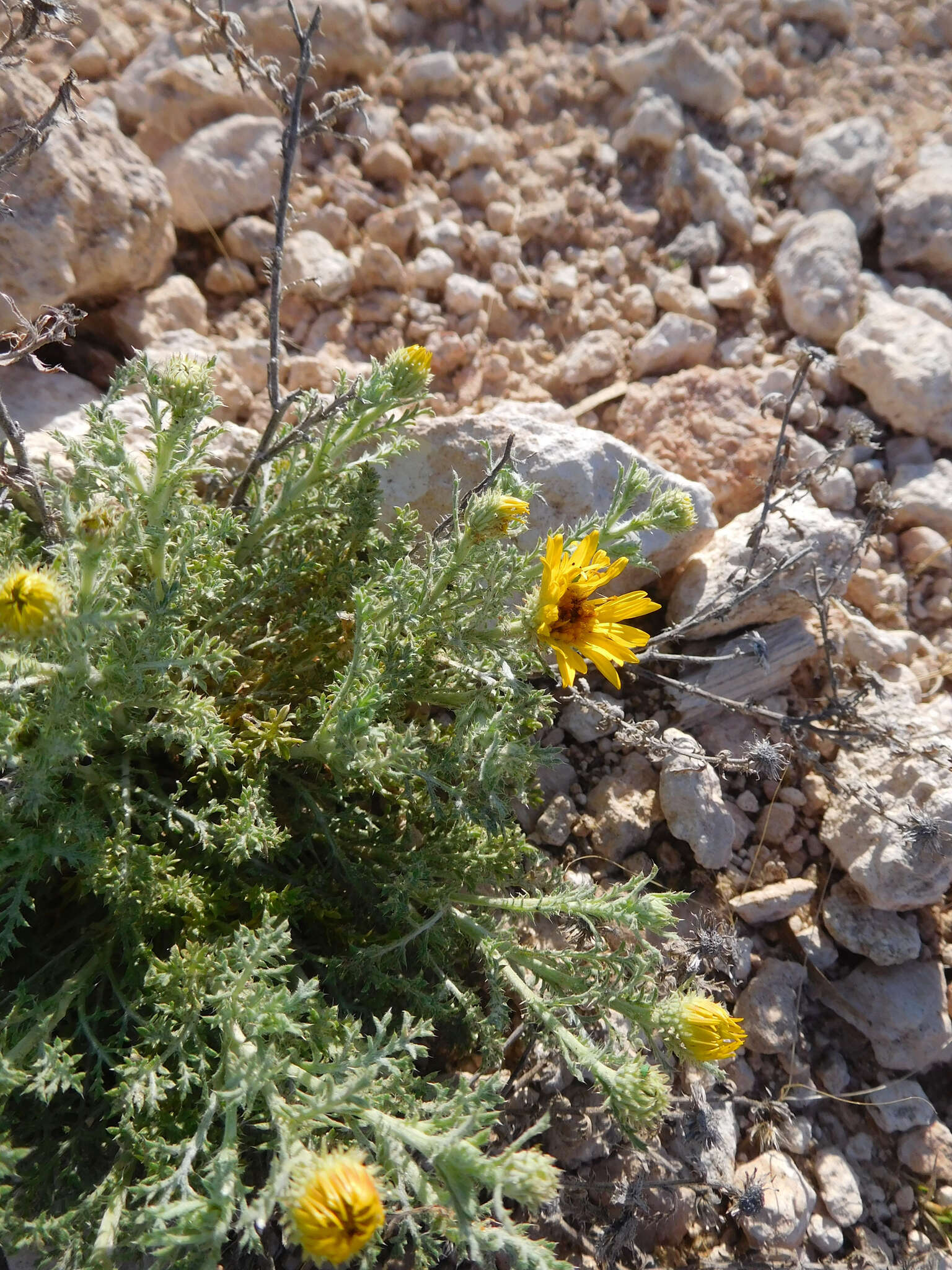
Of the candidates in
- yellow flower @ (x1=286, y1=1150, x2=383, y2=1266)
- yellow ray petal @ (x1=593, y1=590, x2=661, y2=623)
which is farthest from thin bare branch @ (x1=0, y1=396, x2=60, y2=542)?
yellow flower @ (x1=286, y1=1150, x2=383, y2=1266)

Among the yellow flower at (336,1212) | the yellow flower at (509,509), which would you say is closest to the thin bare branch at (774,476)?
the yellow flower at (509,509)

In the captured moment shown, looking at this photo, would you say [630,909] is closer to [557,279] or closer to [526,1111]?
[526,1111]

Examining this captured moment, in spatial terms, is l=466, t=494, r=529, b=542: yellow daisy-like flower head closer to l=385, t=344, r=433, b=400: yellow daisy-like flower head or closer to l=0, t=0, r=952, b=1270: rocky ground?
l=385, t=344, r=433, b=400: yellow daisy-like flower head

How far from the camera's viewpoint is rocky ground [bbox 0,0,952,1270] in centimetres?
308

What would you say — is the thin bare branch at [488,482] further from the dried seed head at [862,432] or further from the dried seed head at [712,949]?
the dried seed head at [712,949]

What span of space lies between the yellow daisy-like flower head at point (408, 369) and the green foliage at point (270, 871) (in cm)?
3

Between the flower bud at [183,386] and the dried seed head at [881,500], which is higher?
the flower bud at [183,386]

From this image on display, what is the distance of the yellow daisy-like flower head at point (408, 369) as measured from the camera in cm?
273

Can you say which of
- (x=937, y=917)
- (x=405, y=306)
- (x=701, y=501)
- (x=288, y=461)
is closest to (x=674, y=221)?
(x=405, y=306)

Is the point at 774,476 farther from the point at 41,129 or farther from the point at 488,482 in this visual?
the point at 41,129

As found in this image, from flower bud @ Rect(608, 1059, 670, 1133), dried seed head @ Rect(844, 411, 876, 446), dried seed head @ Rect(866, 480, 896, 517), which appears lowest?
flower bud @ Rect(608, 1059, 670, 1133)

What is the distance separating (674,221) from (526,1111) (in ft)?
14.7

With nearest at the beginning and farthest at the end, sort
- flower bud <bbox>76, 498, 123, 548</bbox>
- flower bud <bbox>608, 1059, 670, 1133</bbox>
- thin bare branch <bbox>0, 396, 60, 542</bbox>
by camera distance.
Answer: flower bud <bbox>76, 498, 123, 548</bbox>
flower bud <bbox>608, 1059, 670, 1133</bbox>
thin bare branch <bbox>0, 396, 60, 542</bbox>

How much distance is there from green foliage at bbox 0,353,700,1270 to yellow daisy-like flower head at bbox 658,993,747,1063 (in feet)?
0.34
